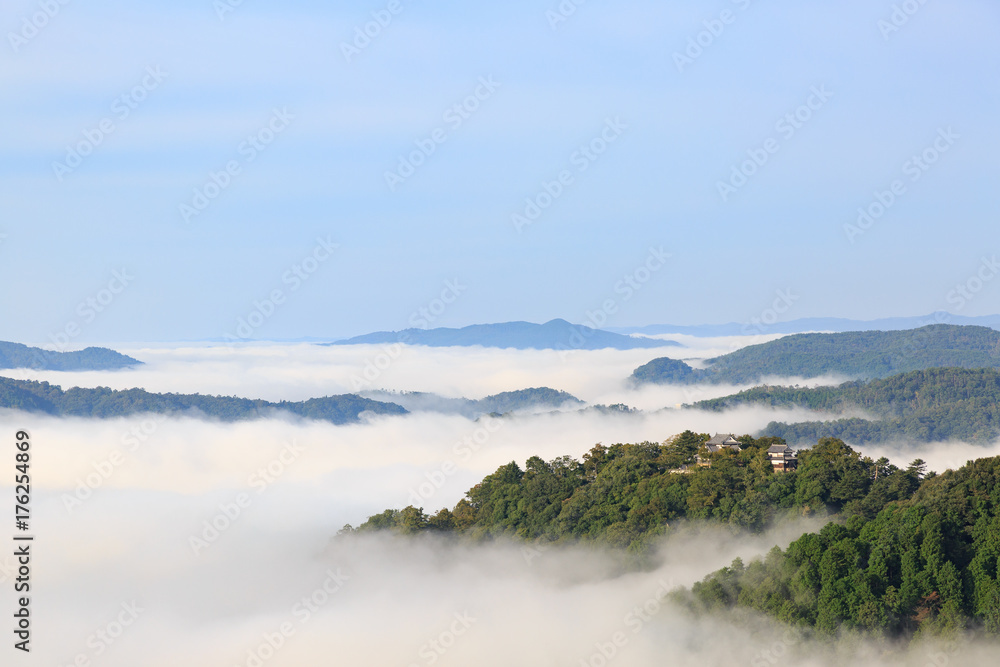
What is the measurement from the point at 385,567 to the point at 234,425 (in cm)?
11670

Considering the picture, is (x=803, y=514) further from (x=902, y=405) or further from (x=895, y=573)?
(x=902, y=405)

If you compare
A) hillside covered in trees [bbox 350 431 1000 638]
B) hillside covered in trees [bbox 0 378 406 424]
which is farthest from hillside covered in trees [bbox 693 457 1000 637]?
hillside covered in trees [bbox 0 378 406 424]

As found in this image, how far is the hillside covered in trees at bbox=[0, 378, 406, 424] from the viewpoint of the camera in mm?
175000

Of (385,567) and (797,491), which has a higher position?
(797,491)

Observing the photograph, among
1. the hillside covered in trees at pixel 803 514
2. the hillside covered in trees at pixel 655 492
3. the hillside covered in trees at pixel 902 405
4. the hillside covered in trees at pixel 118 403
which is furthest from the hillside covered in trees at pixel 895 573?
the hillside covered in trees at pixel 118 403

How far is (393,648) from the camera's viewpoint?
194 feet

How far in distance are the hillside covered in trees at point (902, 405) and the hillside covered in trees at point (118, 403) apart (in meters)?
75.6

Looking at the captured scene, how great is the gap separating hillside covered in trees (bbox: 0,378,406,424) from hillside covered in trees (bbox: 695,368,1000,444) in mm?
75597

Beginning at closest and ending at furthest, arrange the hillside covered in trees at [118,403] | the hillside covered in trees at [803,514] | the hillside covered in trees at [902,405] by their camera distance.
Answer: the hillside covered in trees at [803,514], the hillside covered in trees at [902,405], the hillside covered in trees at [118,403]

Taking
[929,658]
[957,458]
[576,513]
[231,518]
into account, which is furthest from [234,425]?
[929,658]

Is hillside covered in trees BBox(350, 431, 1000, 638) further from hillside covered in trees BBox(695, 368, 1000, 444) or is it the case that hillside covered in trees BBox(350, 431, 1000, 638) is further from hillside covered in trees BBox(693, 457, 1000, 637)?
hillside covered in trees BBox(695, 368, 1000, 444)

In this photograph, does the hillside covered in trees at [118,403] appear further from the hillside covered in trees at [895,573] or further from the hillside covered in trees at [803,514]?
the hillside covered in trees at [895,573]

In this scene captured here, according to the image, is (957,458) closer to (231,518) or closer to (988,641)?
(231,518)

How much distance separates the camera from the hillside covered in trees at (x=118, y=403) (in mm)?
175000
